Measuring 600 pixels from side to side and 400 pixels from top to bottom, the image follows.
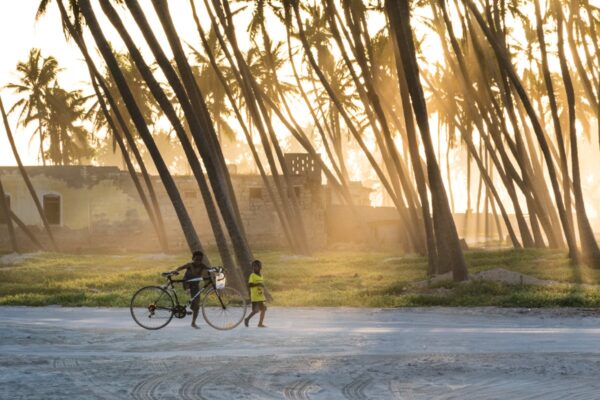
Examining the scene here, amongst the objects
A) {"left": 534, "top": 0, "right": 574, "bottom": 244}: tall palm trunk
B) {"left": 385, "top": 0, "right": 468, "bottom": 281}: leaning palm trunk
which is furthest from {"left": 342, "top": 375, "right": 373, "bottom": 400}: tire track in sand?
{"left": 534, "top": 0, "right": 574, "bottom": 244}: tall palm trunk

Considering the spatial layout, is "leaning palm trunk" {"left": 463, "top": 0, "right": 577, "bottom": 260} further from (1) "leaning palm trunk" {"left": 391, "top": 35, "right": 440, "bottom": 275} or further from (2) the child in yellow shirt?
(2) the child in yellow shirt

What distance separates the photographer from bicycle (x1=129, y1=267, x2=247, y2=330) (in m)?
15.9

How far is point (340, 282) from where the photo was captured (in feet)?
96.3

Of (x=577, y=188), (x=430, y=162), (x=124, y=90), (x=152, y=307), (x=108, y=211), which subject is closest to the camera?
(x=152, y=307)

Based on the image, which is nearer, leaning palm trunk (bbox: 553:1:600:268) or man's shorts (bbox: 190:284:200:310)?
man's shorts (bbox: 190:284:200:310)

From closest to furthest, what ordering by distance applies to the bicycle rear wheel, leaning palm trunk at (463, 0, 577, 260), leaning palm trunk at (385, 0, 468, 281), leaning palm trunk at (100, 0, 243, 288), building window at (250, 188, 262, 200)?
the bicycle rear wheel, leaning palm trunk at (100, 0, 243, 288), leaning palm trunk at (385, 0, 468, 281), leaning palm trunk at (463, 0, 577, 260), building window at (250, 188, 262, 200)

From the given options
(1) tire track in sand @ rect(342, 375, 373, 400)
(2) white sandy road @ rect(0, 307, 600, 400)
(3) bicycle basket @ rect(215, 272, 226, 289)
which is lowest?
(1) tire track in sand @ rect(342, 375, 373, 400)

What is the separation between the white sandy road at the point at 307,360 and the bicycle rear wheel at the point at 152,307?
28cm

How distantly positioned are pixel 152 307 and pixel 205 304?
885 millimetres

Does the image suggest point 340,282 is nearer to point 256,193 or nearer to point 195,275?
point 195,275

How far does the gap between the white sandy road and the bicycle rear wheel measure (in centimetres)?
28

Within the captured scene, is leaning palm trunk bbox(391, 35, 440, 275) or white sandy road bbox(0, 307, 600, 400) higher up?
leaning palm trunk bbox(391, 35, 440, 275)

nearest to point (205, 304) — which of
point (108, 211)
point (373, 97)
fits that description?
point (373, 97)

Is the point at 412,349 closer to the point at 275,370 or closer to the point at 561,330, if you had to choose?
the point at 275,370
